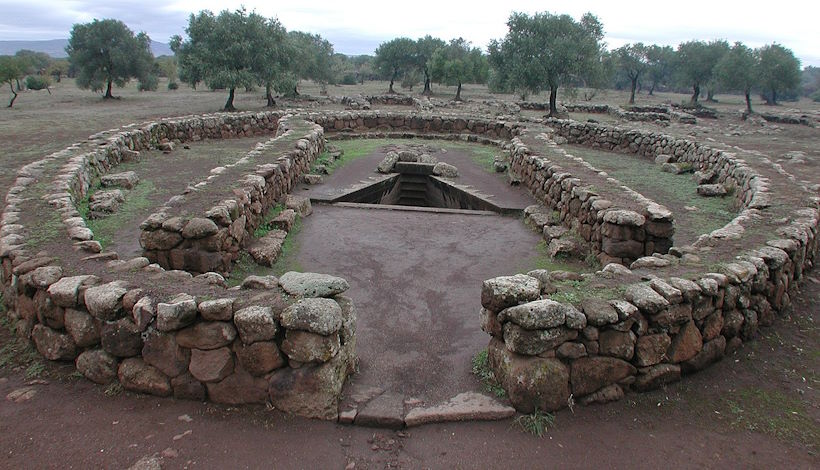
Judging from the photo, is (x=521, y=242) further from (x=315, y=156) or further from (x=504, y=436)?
(x=315, y=156)

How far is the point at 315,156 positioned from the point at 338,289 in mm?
10436

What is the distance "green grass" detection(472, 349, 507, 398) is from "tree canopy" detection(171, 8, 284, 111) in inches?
876

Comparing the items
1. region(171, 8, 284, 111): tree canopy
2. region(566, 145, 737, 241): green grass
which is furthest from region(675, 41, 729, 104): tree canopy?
region(171, 8, 284, 111): tree canopy

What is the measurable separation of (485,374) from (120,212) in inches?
301

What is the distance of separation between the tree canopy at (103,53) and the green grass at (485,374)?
31270mm

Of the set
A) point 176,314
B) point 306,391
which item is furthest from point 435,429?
point 176,314

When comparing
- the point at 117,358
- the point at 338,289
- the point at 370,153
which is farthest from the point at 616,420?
the point at 370,153

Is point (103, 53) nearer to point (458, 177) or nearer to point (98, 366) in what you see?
point (458, 177)

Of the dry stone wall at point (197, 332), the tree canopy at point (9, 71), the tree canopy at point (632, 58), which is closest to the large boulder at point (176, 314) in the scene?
the dry stone wall at point (197, 332)

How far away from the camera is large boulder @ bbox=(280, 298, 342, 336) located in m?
4.20

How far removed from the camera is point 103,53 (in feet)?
98.7

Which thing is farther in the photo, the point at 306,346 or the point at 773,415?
the point at 773,415

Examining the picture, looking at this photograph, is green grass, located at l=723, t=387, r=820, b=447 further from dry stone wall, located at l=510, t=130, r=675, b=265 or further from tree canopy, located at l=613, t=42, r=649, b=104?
tree canopy, located at l=613, t=42, r=649, b=104

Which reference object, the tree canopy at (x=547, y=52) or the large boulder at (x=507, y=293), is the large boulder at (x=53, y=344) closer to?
the large boulder at (x=507, y=293)
